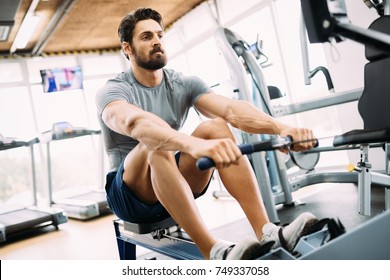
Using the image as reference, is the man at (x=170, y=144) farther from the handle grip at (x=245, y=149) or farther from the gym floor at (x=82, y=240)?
the gym floor at (x=82, y=240)

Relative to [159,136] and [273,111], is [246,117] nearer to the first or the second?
[159,136]

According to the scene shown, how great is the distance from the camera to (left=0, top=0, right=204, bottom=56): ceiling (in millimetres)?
5492

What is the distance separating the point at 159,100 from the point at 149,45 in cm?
27

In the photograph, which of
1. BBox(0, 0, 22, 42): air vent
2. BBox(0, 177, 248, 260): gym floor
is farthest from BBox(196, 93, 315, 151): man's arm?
BBox(0, 0, 22, 42): air vent

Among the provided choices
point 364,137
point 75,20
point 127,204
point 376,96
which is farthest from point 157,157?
point 75,20

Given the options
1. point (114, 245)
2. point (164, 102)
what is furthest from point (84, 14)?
point (164, 102)

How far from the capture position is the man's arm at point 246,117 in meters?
1.23

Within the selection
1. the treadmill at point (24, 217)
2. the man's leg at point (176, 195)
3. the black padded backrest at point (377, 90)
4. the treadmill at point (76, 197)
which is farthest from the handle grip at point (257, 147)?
the treadmill at point (76, 197)

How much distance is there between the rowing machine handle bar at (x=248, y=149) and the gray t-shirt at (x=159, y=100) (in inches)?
28.4

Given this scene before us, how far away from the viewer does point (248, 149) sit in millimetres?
984

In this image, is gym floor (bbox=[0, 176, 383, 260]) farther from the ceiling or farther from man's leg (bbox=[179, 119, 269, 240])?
the ceiling

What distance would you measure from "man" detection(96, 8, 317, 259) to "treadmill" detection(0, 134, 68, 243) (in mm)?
2868

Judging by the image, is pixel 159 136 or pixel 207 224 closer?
pixel 159 136
